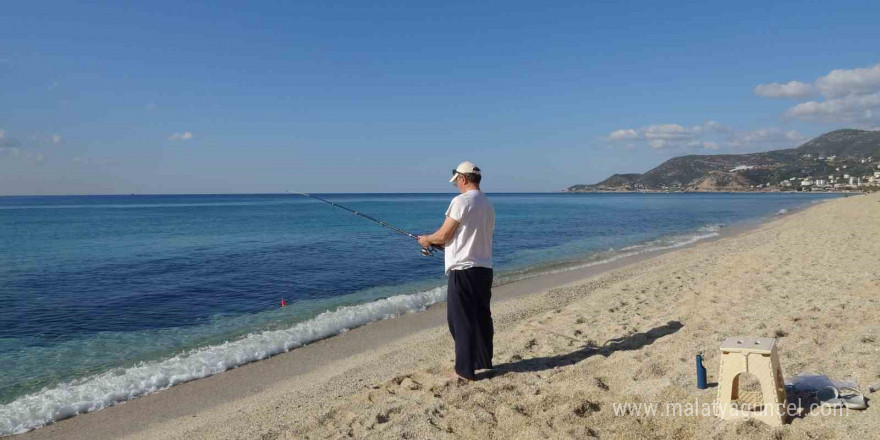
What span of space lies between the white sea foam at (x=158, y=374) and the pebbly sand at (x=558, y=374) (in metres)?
0.24

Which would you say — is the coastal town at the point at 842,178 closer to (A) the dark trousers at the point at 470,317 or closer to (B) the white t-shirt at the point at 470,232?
(A) the dark trousers at the point at 470,317

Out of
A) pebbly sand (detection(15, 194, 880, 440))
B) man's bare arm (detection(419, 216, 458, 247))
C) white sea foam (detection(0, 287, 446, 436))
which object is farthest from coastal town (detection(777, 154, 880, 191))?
man's bare arm (detection(419, 216, 458, 247))

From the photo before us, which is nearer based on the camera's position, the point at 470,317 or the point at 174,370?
the point at 470,317

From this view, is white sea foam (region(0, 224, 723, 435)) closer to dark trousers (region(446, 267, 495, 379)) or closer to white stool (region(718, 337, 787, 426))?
dark trousers (region(446, 267, 495, 379))

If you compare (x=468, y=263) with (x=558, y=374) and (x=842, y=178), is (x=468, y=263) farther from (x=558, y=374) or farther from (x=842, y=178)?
(x=842, y=178)

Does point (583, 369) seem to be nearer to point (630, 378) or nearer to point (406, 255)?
point (630, 378)

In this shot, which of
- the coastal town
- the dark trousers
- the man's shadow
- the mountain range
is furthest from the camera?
the mountain range

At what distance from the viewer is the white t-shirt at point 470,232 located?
475 cm

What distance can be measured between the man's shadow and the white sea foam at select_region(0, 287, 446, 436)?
4285mm

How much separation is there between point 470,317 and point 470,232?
2.86ft

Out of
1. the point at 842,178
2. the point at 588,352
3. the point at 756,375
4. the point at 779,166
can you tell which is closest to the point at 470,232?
the point at 588,352

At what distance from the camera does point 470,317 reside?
5027 millimetres

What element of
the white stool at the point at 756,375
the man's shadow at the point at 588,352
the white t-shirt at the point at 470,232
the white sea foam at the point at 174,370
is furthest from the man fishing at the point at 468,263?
the white sea foam at the point at 174,370

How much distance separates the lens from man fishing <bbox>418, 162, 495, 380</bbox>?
479cm
